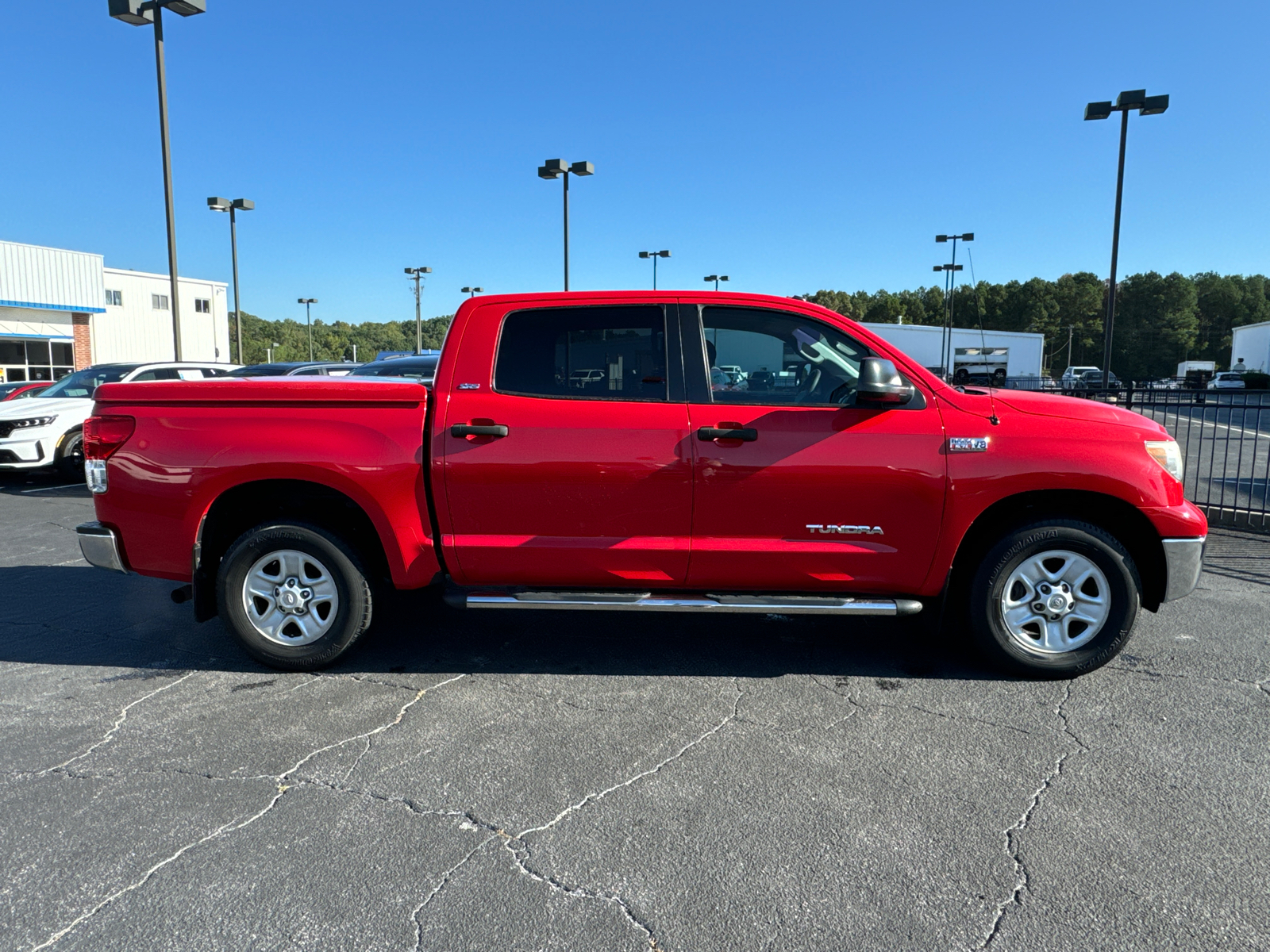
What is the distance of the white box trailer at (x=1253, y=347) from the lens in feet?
230

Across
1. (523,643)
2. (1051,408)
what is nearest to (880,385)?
(1051,408)

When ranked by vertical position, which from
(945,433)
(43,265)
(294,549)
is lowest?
(294,549)

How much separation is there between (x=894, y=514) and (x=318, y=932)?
3.01 metres

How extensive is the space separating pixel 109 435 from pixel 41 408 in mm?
8796

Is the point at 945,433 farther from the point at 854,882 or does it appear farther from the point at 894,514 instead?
the point at 854,882

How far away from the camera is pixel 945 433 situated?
4180 millimetres

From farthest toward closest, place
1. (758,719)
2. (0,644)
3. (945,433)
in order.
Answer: (0,644)
(945,433)
(758,719)

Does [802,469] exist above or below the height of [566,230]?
below

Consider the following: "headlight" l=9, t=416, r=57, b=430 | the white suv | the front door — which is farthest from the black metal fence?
"headlight" l=9, t=416, r=57, b=430

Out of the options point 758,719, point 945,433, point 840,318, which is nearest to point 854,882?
point 758,719

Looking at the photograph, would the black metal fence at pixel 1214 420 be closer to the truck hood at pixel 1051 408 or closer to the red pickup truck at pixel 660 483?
the truck hood at pixel 1051 408

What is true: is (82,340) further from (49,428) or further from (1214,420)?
(1214,420)

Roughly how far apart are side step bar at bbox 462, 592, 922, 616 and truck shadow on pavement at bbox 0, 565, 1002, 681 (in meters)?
0.45

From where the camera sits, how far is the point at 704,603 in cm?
422
